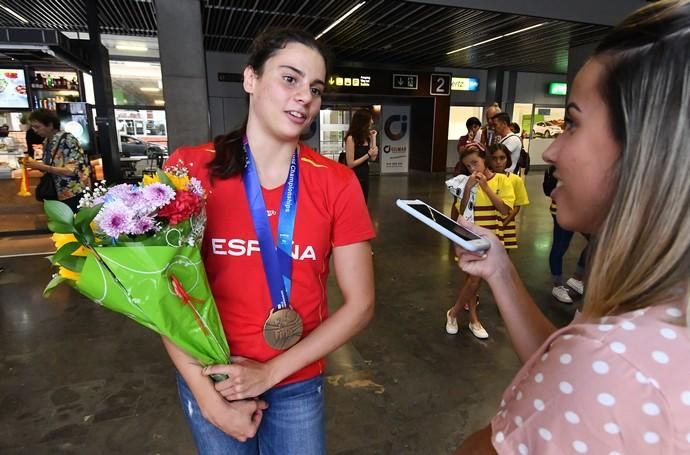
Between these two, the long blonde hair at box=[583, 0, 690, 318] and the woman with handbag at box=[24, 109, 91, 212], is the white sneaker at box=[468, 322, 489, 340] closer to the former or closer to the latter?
the long blonde hair at box=[583, 0, 690, 318]

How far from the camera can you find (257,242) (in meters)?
1.12

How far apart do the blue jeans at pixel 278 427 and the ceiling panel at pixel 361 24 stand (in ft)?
19.0

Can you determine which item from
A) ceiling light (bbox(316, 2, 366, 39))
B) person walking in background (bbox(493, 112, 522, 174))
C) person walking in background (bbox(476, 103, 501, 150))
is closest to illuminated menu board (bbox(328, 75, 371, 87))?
ceiling light (bbox(316, 2, 366, 39))

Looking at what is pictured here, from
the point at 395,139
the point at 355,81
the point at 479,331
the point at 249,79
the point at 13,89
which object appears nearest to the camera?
the point at 249,79

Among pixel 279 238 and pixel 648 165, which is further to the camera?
pixel 279 238

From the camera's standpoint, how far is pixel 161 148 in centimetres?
1068

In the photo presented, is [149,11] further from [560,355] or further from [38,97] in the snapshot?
[560,355]

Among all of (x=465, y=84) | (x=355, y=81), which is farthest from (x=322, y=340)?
(x=465, y=84)

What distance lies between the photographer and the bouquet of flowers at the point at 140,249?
0.80 meters

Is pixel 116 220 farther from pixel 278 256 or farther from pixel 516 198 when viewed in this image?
pixel 516 198

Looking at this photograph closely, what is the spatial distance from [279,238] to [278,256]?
1.9 inches

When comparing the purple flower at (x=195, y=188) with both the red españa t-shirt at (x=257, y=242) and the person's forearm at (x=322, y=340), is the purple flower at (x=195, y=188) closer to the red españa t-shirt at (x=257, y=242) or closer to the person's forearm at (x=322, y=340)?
the red españa t-shirt at (x=257, y=242)

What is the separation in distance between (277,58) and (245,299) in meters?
0.69

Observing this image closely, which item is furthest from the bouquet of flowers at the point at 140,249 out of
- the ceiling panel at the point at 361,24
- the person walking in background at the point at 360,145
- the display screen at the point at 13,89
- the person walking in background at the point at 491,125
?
the display screen at the point at 13,89
